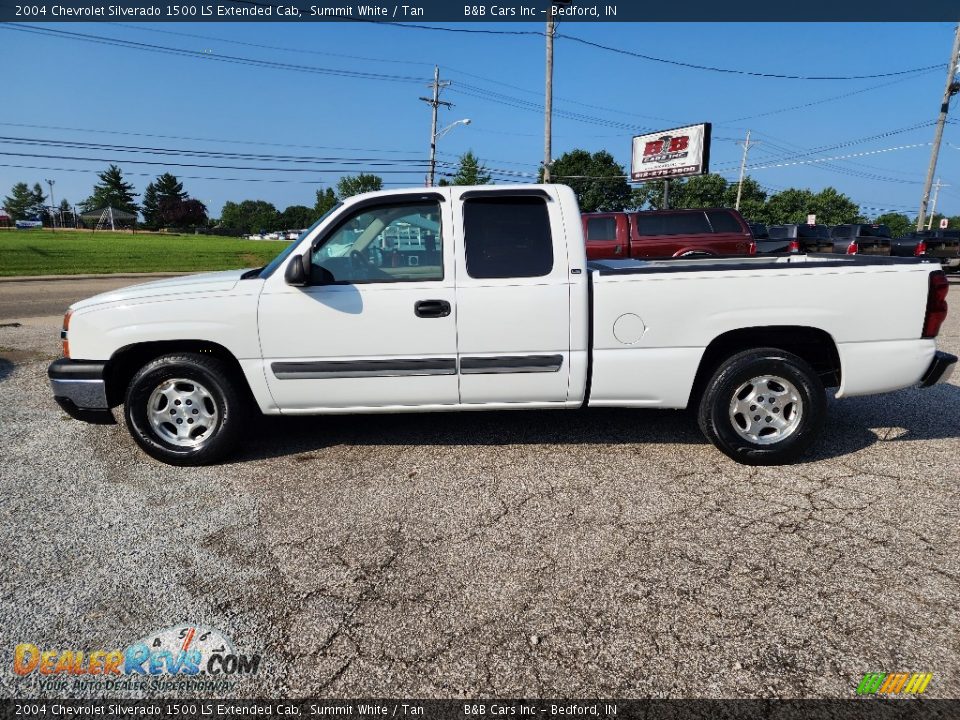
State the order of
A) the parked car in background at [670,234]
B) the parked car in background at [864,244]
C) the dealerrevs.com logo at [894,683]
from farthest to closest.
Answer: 1. the parked car in background at [864,244]
2. the parked car in background at [670,234]
3. the dealerrevs.com logo at [894,683]

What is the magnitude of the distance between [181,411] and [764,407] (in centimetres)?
390

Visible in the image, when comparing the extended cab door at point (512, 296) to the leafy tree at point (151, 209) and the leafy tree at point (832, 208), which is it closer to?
the leafy tree at point (832, 208)

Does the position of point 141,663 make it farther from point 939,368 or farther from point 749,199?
point 749,199

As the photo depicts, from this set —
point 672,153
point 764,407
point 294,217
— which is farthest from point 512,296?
point 294,217

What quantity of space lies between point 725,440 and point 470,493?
1744 mm

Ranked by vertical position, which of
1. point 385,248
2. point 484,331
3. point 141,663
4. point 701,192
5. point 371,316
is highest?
point 701,192

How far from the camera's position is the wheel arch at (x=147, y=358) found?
12.4 ft

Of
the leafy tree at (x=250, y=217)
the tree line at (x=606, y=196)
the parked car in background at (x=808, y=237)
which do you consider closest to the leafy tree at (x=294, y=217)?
the leafy tree at (x=250, y=217)

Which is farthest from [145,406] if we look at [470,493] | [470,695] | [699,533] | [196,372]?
[699,533]

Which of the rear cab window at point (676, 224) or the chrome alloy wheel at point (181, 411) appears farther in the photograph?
the rear cab window at point (676, 224)

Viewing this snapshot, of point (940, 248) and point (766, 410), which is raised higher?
point (940, 248)

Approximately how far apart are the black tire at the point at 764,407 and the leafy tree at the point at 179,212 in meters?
139

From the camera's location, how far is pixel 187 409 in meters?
3.84

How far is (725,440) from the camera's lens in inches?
149
